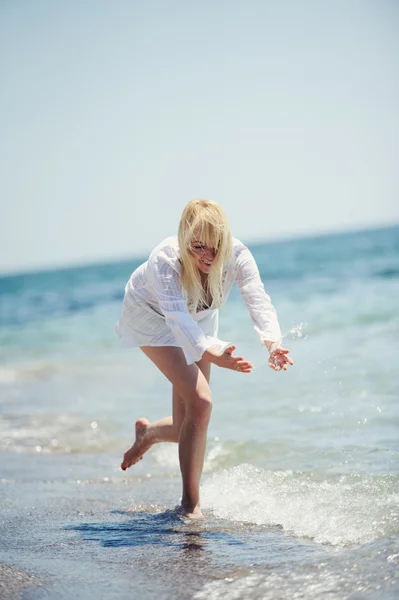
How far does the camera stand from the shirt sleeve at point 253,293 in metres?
4.40

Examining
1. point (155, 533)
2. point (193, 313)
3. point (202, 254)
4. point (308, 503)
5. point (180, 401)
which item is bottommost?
point (308, 503)

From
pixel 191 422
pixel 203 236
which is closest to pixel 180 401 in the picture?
pixel 191 422

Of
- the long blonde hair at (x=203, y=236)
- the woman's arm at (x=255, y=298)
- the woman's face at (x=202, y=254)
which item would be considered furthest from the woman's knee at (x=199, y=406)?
the woman's face at (x=202, y=254)

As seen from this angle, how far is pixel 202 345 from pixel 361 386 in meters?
3.74

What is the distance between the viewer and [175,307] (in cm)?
430

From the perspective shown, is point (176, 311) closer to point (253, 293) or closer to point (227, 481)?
point (253, 293)

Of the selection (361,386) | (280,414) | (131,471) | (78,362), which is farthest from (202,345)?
(78,362)

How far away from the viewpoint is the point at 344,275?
937 inches

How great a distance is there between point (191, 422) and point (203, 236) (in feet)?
3.41

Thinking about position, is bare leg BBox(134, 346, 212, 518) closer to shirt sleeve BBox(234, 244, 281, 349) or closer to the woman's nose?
shirt sleeve BBox(234, 244, 281, 349)

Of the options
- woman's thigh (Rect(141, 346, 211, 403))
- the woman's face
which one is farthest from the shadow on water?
the woman's face

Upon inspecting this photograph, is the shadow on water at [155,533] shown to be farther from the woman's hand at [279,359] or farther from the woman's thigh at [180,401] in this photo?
the woman's hand at [279,359]

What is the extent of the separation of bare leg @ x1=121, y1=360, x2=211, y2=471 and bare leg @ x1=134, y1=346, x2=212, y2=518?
0.23 metres

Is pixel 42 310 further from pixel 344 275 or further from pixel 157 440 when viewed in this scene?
pixel 157 440
